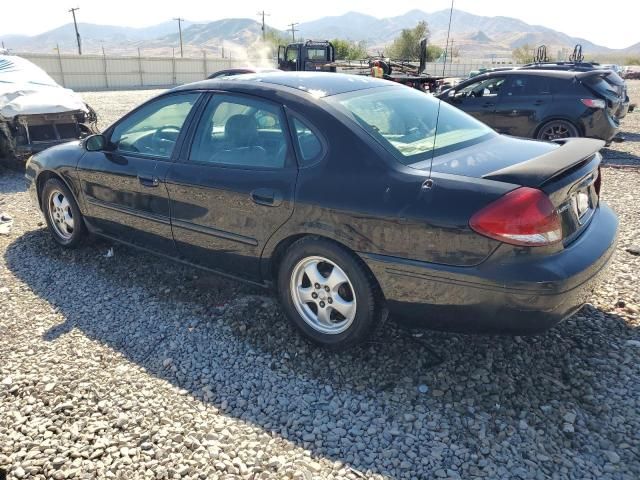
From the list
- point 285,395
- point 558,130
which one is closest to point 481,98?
point 558,130

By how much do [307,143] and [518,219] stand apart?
4.32 feet

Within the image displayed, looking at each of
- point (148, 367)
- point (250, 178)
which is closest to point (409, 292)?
point (250, 178)

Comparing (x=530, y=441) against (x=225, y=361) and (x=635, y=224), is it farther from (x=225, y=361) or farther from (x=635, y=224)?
(x=635, y=224)

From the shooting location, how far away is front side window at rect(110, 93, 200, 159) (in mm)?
3895

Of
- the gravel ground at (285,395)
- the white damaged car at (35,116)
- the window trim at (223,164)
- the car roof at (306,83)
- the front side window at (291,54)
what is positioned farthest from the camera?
the front side window at (291,54)

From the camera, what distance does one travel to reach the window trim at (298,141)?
3.08 m

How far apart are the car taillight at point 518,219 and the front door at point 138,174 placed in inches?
91.9

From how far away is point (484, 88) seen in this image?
32.5 feet

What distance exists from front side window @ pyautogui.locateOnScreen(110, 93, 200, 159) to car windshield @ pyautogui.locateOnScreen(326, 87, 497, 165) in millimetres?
1279

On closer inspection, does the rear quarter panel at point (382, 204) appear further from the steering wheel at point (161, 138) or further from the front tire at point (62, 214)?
the front tire at point (62, 214)

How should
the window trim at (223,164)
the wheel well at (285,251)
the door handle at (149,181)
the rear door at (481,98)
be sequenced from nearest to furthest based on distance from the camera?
the wheel well at (285,251), the window trim at (223,164), the door handle at (149,181), the rear door at (481,98)

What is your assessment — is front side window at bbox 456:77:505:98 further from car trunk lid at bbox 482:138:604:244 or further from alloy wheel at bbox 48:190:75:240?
alloy wheel at bbox 48:190:75:240

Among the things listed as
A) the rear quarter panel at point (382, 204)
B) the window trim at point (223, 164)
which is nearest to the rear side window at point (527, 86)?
the window trim at point (223, 164)

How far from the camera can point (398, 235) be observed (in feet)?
9.12
